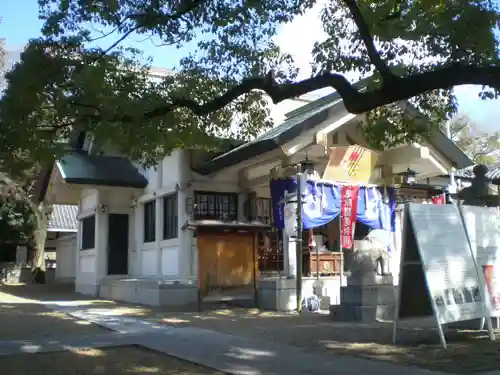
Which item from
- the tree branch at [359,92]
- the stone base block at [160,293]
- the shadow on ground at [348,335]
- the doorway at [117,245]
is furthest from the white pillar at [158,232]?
the tree branch at [359,92]

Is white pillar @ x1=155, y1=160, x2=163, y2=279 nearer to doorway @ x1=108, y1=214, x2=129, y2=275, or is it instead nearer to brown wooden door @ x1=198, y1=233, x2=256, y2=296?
doorway @ x1=108, y1=214, x2=129, y2=275

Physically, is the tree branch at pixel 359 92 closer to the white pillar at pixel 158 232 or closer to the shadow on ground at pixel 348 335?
the shadow on ground at pixel 348 335

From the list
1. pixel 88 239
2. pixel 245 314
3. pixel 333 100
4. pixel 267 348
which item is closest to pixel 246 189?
pixel 333 100

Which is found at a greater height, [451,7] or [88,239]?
[451,7]

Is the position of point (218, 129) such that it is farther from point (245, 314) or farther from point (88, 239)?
point (88, 239)

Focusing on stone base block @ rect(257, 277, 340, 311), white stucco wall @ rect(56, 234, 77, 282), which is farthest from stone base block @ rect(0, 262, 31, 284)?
stone base block @ rect(257, 277, 340, 311)

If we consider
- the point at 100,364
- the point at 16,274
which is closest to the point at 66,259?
the point at 16,274

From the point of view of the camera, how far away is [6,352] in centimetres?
903

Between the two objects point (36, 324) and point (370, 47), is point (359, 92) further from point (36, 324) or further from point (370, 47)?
point (36, 324)

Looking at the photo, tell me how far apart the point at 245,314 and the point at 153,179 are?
7618 mm

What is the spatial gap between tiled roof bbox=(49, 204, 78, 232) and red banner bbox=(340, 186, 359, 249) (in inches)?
978

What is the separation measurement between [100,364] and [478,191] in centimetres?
786

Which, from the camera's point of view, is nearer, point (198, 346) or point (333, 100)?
point (198, 346)

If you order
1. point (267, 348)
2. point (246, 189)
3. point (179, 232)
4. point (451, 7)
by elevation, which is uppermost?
point (451, 7)
